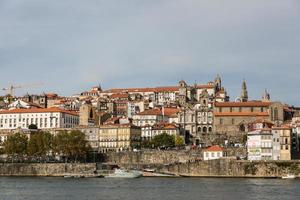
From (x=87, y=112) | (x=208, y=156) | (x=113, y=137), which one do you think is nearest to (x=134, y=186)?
(x=208, y=156)

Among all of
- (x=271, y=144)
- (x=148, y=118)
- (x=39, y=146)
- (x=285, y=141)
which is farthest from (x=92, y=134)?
(x=285, y=141)

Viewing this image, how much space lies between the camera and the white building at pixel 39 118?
113 metres

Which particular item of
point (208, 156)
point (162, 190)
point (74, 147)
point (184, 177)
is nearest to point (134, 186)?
point (162, 190)

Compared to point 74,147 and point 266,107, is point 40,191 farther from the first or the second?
point 266,107

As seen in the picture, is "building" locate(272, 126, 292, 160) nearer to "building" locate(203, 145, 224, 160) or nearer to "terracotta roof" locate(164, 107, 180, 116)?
"building" locate(203, 145, 224, 160)

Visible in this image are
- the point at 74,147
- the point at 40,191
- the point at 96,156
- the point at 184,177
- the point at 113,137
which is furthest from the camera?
the point at 113,137

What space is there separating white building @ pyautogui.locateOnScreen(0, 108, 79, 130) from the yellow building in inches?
468

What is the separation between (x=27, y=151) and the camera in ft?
290

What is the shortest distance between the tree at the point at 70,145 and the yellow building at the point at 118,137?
12.7 meters

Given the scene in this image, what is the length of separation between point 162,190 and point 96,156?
→ 126ft

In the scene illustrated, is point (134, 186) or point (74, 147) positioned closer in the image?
point (134, 186)

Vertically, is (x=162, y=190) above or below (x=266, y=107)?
below

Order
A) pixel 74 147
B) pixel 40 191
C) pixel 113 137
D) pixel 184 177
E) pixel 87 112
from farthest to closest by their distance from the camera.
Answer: pixel 87 112, pixel 113 137, pixel 74 147, pixel 184 177, pixel 40 191

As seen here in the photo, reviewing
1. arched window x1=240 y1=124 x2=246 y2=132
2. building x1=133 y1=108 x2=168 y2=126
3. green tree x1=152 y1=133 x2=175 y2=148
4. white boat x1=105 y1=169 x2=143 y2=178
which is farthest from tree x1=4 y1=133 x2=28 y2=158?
arched window x1=240 y1=124 x2=246 y2=132
